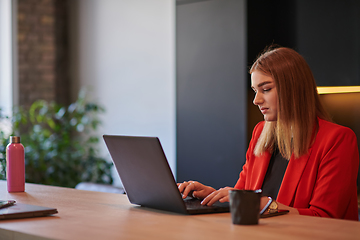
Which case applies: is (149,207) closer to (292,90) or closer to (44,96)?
(292,90)

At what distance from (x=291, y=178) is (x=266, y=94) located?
0.35 m

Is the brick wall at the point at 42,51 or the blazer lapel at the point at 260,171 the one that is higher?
the brick wall at the point at 42,51

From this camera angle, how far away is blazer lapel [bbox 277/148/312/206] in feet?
5.65

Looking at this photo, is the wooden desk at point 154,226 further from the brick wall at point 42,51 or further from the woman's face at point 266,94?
the brick wall at point 42,51

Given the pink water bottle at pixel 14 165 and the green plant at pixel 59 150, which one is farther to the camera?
the green plant at pixel 59 150

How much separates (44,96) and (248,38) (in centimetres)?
259

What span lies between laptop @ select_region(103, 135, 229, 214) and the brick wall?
133 inches

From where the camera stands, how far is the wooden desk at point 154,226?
1012 millimetres

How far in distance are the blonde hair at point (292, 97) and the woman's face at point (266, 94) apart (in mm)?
20

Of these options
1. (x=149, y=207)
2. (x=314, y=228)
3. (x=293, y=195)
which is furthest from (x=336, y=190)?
(x=149, y=207)

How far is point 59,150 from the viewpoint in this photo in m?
4.05

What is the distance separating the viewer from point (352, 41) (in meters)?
2.62

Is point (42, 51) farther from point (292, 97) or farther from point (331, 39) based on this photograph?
point (292, 97)

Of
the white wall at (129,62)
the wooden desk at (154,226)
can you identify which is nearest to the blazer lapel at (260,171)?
the wooden desk at (154,226)
